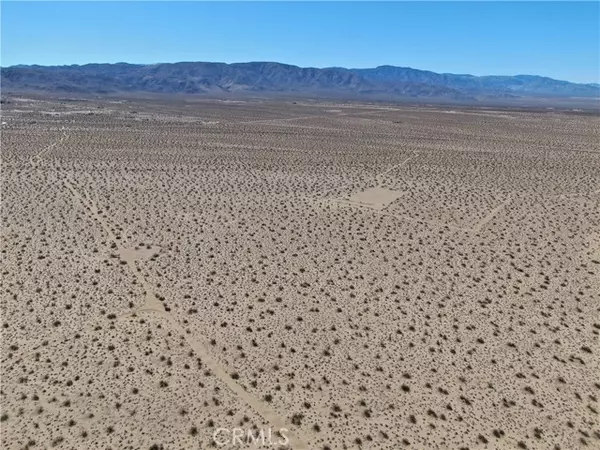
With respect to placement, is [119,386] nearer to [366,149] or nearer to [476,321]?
[476,321]

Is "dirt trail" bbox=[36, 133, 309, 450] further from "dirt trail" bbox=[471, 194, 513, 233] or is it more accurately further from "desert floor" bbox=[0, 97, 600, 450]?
"dirt trail" bbox=[471, 194, 513, 233]

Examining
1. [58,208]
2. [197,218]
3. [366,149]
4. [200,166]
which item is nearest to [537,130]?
[366,149]

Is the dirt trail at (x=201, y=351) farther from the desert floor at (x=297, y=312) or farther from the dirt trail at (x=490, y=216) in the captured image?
the dirt trail at (x=490, y=216)

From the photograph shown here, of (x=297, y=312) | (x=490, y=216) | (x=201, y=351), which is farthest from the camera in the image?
(x=490, y=216)

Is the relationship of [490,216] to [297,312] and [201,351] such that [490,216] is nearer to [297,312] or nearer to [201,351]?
[297,312]

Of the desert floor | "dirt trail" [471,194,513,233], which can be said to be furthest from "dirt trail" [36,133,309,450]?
"dirt trail" [471,194,513,233]

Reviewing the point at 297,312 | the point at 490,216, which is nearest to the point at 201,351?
the point at 297,312

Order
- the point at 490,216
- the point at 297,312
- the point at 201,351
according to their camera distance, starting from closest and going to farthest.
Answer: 1. the point at 201,351
2. the point at 297,312
3. the point at 490,216

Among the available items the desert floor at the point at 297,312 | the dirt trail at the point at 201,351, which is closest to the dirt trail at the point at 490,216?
the desert floor at the point at 297,312
